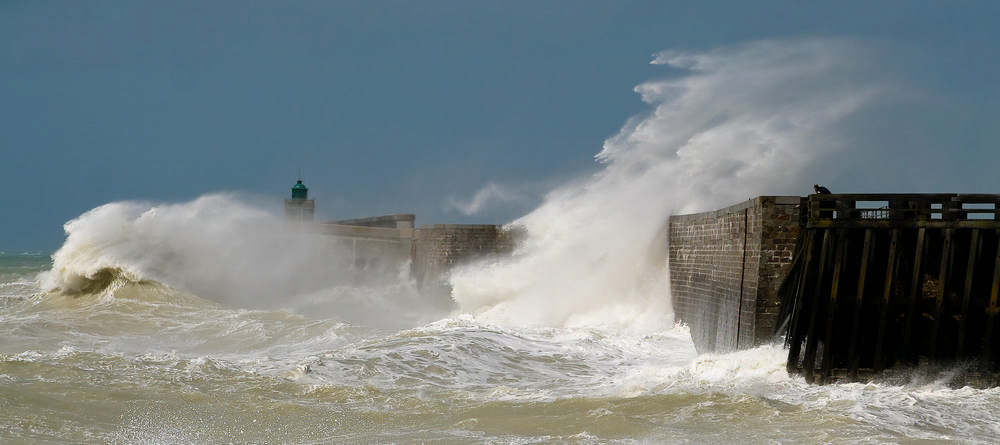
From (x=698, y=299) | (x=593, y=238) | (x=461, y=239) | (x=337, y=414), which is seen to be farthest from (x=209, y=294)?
(x=337, y=414)

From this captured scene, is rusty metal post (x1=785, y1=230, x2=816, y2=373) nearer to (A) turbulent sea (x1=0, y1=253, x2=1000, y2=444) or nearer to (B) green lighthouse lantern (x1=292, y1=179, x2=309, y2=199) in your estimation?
(A) turbulent sea (x1=0, y1=253, x2=1000, y2=444)

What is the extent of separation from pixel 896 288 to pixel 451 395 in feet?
17.2

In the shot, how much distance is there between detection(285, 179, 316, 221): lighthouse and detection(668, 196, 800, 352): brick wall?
29844 millimetres

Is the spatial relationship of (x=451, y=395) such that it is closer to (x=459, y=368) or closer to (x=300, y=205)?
(x=459, y=368)

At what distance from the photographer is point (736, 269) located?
1362 centimetres

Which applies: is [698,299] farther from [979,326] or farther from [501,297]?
[501,297]

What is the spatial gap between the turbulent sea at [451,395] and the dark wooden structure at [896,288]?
0.38 meters

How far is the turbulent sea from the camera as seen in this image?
29.0 feet

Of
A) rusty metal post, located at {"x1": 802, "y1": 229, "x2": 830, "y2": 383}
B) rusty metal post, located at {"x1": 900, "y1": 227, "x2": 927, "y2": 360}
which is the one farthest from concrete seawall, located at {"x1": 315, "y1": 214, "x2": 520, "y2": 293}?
rusty metal post, located at {"x1": 900, "y1": 227, "x2": 927, "y2": 360}

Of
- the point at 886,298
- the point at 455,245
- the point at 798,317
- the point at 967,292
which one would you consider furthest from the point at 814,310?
the point at 455,245

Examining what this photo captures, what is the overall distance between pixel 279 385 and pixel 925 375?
291 inches

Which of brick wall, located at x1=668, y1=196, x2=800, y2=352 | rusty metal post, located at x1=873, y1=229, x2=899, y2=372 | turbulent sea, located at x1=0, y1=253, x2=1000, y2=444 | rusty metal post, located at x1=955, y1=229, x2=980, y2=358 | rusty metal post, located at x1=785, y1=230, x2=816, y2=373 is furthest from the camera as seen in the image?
brick wall, located at x1=668, y1=196, x2=800, y2=352

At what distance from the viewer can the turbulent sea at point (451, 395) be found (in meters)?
8.84

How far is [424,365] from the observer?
12.6 metres
